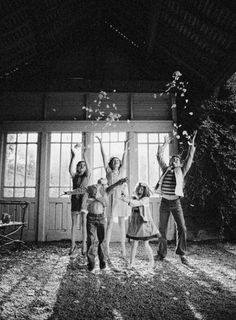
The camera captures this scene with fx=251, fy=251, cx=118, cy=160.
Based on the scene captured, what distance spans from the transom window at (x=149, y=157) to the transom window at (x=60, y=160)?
1.67 meters

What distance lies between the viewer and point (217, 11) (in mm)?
4777

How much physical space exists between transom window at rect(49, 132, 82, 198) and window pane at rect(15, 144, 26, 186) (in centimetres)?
75

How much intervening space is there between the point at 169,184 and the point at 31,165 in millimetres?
3909

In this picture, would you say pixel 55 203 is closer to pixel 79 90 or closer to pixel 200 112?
pixel 79 90

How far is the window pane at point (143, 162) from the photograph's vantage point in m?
6.78

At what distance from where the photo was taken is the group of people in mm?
3973

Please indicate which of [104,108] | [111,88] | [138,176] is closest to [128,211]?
[138,176]

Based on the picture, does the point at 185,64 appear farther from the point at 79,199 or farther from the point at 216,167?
the point at 79,199

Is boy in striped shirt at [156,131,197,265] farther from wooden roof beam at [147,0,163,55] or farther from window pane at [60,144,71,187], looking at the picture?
window pane at [60,144,71,187]

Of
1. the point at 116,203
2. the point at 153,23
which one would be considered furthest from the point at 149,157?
the point at 153,23

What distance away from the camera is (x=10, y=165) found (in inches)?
268

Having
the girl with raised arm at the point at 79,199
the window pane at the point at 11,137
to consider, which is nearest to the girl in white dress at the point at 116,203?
the girl with raised arm at the point at 79,199

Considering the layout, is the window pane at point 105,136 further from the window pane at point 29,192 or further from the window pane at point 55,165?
the window pane at point 29,192

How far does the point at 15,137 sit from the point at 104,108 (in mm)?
2584
